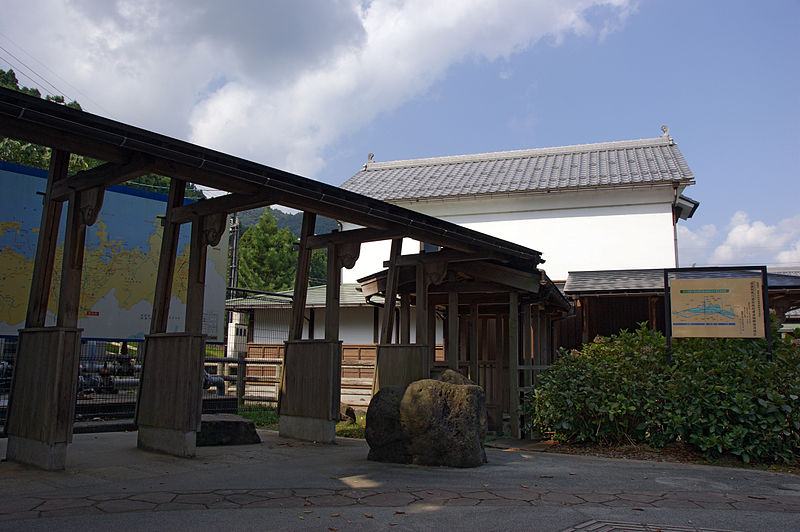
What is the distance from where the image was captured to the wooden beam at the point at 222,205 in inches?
289

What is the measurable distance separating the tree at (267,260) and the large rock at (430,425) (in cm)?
3165

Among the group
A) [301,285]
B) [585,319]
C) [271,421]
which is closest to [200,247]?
[301,285]

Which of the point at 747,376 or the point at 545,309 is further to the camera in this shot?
the point at 545,309

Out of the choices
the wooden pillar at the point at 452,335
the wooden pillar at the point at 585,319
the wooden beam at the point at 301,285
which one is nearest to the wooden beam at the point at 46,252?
the wooden beam at the point at 301,285

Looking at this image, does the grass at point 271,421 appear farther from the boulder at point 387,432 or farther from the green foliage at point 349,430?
the boulder at point 387,432

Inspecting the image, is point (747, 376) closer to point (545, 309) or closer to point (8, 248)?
point (545, 309)

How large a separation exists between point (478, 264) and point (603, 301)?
25.7 feet

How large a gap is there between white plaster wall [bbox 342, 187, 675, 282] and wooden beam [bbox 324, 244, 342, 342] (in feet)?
40.7

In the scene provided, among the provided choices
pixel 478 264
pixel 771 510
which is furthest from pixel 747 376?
pixel 478 264

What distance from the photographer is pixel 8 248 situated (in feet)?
31.0

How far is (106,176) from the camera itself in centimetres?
660

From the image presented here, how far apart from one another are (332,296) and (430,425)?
9.08ft

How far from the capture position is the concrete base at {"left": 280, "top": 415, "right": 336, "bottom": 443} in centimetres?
913

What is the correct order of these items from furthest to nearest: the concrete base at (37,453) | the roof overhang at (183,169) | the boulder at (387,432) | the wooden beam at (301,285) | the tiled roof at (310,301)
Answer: the tiled roof at (310,301) → the wooden beam at (301,285) → the boulder at (387,432) → the concrete base at (37,453) → the roof overhang at (183,169)
